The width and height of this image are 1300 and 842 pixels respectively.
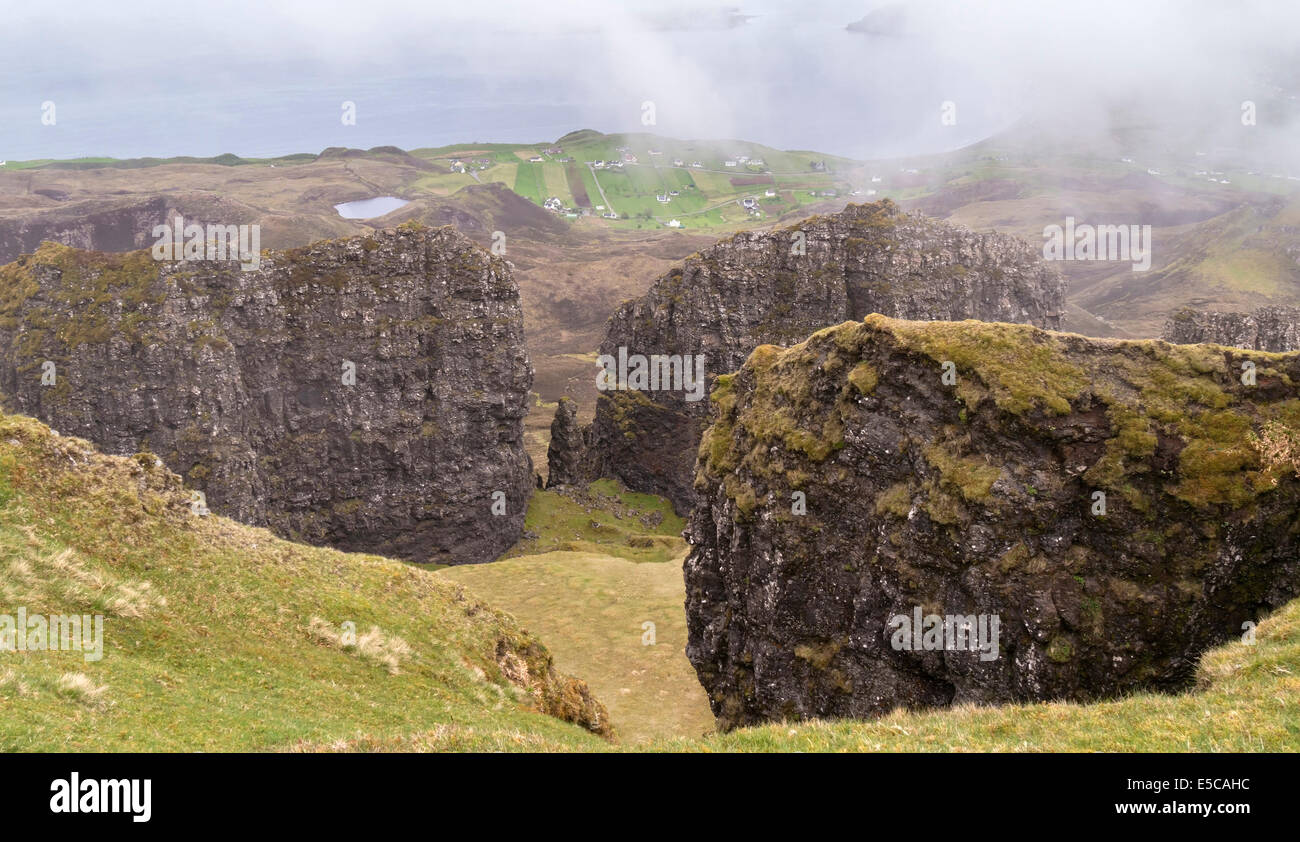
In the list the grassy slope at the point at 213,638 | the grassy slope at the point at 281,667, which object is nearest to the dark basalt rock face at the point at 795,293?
the grassy slope at the point at 281,667

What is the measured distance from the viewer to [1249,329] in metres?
101

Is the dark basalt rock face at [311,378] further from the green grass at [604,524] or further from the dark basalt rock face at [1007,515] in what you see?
the dark basalt rock face at [1007,515]

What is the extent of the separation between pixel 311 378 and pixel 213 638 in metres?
88.6

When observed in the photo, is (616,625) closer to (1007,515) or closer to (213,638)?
(1007,515)

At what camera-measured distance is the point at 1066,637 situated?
2970 centimetres

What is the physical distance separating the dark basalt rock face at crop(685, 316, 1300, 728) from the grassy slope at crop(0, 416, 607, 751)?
13.0m

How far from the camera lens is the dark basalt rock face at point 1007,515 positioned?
29.1 meters

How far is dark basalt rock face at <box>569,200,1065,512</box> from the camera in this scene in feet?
456

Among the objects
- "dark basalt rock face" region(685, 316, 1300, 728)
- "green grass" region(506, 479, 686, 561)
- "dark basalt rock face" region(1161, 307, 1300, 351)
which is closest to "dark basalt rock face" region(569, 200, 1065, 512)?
"green grass" region(506, 479, 686, 561)

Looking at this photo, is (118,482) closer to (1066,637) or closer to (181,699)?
(181,699)

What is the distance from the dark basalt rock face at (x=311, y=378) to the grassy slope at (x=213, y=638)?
70.4 metres

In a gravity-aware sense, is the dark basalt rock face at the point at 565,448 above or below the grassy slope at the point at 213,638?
below

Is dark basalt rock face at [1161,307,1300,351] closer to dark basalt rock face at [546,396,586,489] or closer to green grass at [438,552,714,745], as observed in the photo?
green grass at [438,552,714,745]
